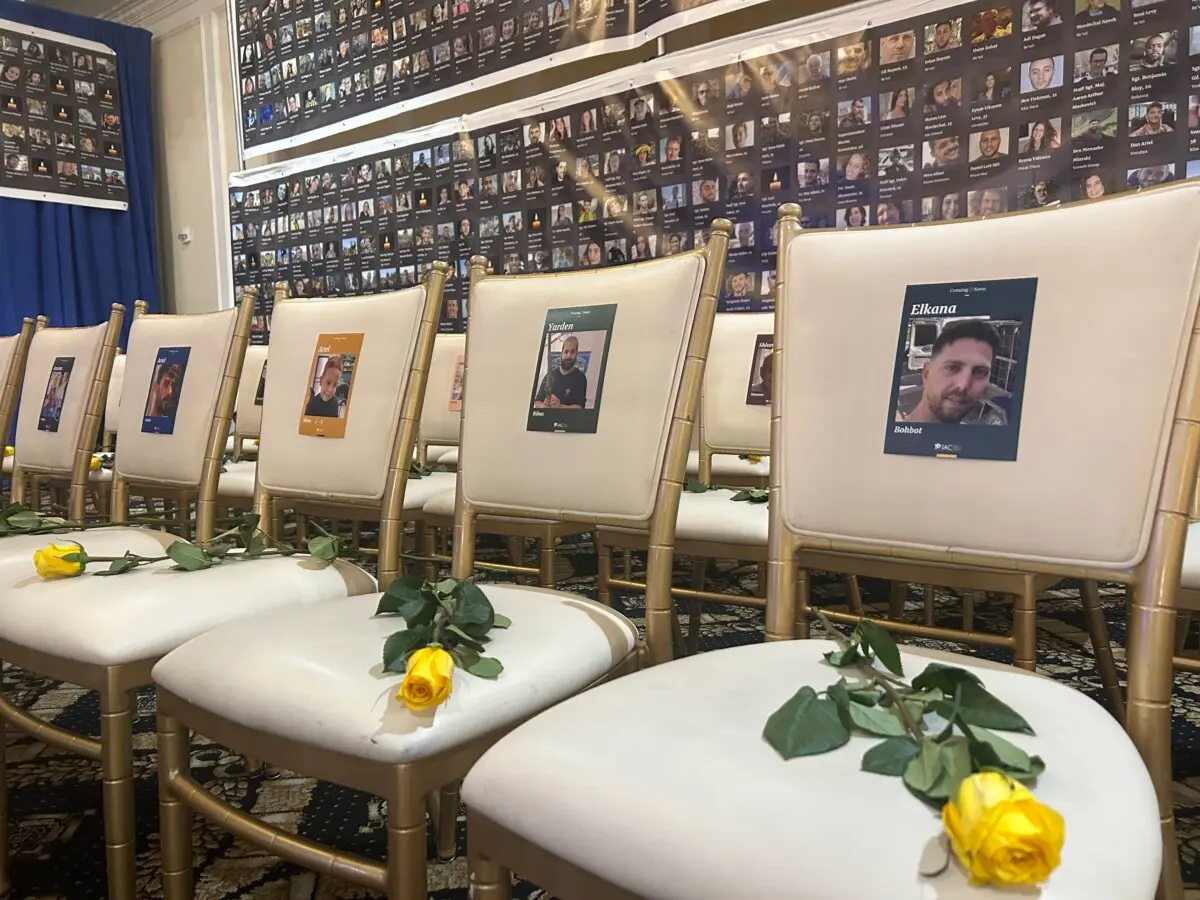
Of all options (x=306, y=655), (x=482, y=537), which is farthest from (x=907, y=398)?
(x=482, y=537)

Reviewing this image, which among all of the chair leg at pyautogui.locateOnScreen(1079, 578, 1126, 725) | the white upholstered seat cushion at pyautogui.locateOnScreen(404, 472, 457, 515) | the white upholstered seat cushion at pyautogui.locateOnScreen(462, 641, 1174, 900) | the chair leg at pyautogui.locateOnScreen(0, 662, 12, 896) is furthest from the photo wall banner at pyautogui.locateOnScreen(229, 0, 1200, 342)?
the chair leg at pyautogui.locateOnScreen(0, 662, 12, 896)

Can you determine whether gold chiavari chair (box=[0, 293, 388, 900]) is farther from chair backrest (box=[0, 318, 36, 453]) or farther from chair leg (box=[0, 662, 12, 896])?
chair backrest (box=[0, 318, 36, 453])

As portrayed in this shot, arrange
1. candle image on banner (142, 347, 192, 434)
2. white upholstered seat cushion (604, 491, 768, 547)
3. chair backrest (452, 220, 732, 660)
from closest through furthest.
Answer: chair backrest (452, 220, 732, 660) → white upholstered seat cushion (604, 491, 768, 547) → candle image on banner (142, 347, 192, 434)

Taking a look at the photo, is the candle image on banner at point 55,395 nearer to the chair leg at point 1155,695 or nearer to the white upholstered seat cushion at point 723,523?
the white upholstered seat cushion at point 723,523

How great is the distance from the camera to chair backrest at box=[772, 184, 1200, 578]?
0.75 m

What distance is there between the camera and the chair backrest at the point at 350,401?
4.34 feet

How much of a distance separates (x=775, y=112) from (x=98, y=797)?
2760 mm

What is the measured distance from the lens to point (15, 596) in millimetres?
1141

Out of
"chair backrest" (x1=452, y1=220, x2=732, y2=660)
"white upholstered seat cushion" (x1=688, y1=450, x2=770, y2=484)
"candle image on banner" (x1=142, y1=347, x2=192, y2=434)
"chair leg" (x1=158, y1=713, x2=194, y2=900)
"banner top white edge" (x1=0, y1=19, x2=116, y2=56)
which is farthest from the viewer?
"banner top white edge" (x1=0, y1=19, x2=116, y2=56)

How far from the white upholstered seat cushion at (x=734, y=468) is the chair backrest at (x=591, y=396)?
1.12 meters

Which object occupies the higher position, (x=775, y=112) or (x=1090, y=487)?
(x=775, y=112)

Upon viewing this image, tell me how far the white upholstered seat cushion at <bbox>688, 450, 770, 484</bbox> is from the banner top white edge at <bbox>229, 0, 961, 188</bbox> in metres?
1.51

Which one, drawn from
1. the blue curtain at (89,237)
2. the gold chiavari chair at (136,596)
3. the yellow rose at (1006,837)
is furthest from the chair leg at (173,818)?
A: the blue curtain at (89,237)

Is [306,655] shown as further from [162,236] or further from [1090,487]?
[162,236]
